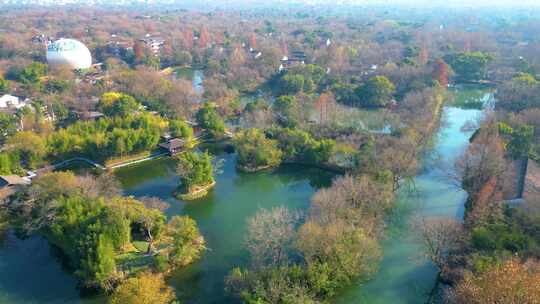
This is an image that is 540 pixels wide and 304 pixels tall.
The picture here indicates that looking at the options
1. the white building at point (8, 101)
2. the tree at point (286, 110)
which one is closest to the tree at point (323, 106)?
→ the tree at point (286, 110)

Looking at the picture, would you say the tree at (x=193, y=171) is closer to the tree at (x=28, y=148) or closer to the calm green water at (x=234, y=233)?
the calm green water at (x=234, y=233)

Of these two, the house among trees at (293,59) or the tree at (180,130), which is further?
the house among trees at (293,59)

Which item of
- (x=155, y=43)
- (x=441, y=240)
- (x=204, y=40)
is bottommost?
(x=441, y=240)

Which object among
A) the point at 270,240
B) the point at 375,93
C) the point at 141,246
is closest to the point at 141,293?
the point at 141,246

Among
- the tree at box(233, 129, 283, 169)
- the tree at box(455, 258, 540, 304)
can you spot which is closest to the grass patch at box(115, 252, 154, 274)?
the tree at box(233, 129, 283, 169)

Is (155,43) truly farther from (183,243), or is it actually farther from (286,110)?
(183,243)

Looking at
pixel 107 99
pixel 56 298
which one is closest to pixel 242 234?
pixel 56 298
